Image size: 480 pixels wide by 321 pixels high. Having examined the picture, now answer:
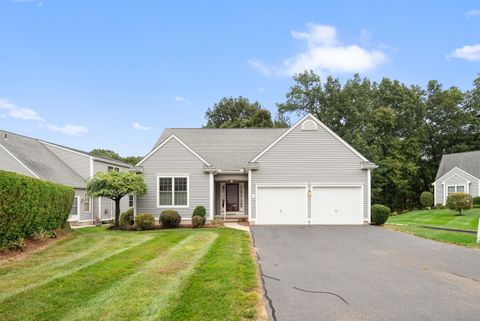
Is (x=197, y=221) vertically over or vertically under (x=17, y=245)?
under

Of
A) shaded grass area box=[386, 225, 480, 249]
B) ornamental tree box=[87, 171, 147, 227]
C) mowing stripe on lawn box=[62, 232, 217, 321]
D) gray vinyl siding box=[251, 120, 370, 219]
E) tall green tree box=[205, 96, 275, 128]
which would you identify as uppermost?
tall green tree box=[205, 96, 275, 128]

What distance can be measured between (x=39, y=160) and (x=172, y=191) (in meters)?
10.0

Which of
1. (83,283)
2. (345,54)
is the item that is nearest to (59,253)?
(83,283)

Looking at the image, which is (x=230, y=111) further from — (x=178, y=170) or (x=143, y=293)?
(x=143, y=293)

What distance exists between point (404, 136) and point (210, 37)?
30855 millimetres

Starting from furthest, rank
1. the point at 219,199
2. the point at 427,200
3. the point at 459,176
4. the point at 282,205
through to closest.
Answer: the point at 427,200, the point at 459,176, the point at 219,199, the point at 282,205

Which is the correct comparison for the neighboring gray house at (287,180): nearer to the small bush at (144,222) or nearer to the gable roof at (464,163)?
the small bush at (144,222)

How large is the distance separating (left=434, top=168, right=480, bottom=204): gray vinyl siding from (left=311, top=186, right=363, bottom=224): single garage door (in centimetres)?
1941

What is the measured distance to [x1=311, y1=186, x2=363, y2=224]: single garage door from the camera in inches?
802

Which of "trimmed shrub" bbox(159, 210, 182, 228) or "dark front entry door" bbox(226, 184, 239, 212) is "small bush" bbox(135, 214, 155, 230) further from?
"dark front entry door" bbox(226, 184, 239, 212)

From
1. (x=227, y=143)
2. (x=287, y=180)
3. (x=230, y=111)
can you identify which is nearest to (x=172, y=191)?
(x=227, y=143)

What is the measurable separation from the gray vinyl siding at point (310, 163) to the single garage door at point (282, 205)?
0.36 m

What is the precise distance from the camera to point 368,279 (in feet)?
25.4

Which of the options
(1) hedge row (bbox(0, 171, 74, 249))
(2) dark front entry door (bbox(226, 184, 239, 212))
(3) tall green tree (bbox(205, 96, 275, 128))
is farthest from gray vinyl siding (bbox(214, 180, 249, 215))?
(3) tall green tree (bbox(205, 96, 275, 128))
